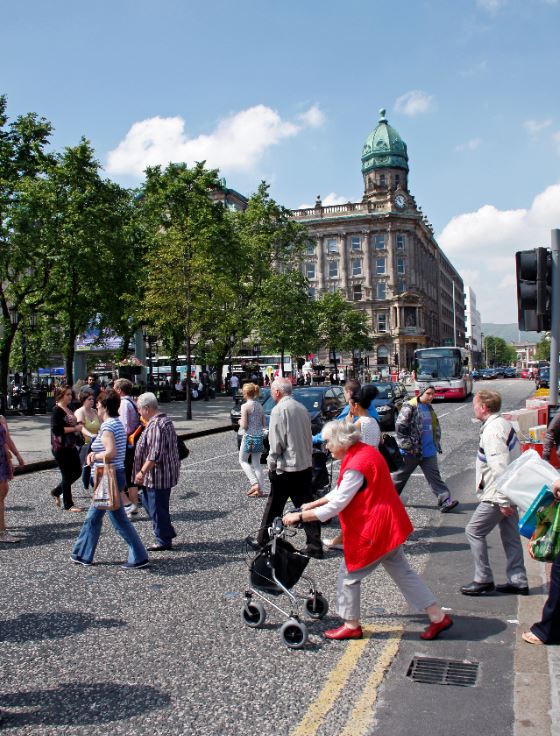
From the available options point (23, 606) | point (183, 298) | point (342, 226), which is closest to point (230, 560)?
point (23, 606)

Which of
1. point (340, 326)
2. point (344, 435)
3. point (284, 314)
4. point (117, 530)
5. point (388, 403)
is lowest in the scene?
point (117, 530)

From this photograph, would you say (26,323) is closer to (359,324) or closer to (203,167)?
(203,167)

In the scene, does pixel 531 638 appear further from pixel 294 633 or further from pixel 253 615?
pixel 253 615

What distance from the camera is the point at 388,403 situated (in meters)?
22.5

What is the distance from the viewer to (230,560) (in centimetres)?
714

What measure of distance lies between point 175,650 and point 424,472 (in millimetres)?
5459

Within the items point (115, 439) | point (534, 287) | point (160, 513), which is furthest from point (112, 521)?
point (534, 287)

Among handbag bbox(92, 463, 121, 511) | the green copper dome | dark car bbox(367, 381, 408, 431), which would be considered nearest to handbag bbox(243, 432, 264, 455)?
handbag bbox(92, 463, 121, 511)

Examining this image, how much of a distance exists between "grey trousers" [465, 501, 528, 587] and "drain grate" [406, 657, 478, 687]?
1410 millimetres

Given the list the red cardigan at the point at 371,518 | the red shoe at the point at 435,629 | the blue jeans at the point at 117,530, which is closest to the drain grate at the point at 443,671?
the red shoe at the point at 435,629

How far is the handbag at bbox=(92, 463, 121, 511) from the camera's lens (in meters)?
6.84

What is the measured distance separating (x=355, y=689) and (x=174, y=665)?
1.20 metres

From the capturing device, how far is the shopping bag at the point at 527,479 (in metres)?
4.85

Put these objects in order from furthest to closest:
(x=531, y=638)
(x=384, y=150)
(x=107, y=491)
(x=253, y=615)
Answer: (x=384, y=150), (x=107, y=491), (x=253, y=615), (x=531, y=638)
